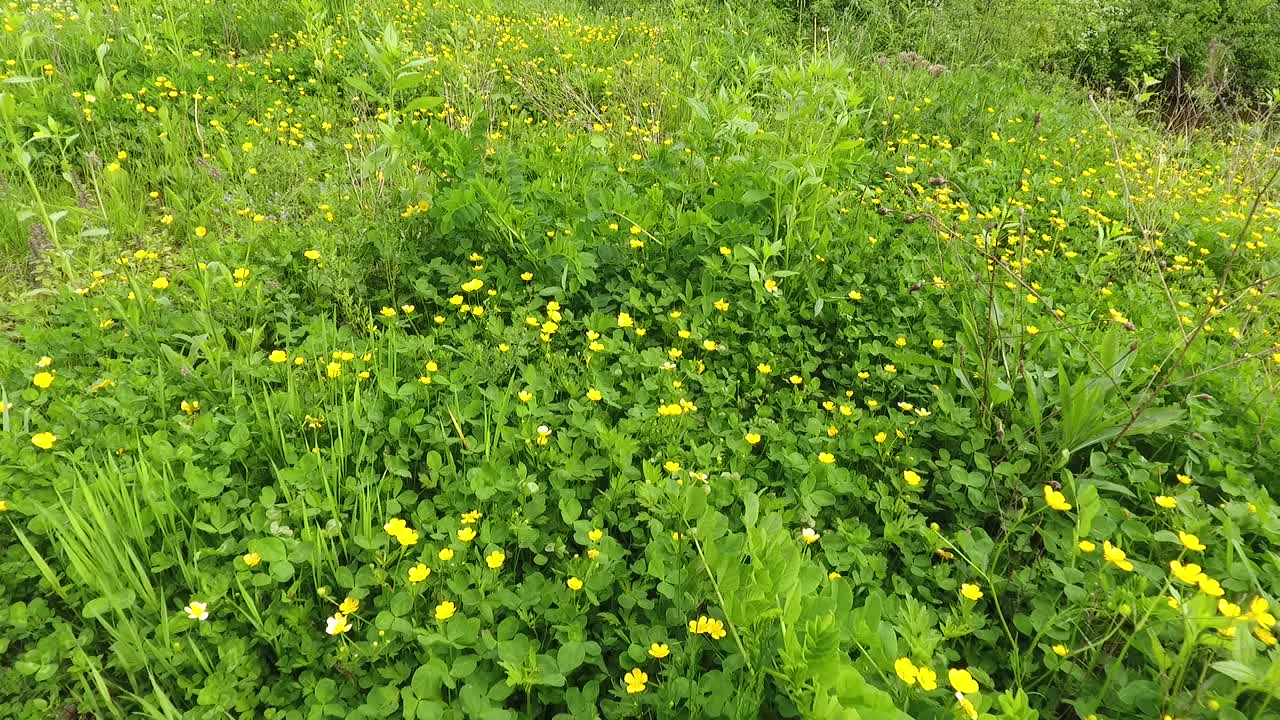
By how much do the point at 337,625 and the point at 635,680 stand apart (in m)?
0.73

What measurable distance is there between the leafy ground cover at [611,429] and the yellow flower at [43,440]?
0.13 feet

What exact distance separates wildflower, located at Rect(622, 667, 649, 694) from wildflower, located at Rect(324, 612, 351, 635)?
69 cm

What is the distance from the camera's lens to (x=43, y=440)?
6.67 feet

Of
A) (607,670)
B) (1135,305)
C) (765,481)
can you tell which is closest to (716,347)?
(765,481)

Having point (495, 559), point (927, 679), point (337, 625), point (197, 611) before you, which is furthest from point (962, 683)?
point (197, 611)

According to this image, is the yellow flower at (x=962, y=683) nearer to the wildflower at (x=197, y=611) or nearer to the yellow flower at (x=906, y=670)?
the yellow flower at (x=906, y=670)

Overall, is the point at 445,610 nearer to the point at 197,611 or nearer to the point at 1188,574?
the point at 197,611

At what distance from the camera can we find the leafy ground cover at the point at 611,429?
1.66m

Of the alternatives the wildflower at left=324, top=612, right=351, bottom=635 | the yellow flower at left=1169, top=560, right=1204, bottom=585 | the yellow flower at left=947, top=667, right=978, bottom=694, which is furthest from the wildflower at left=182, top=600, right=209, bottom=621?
the yellow flower at left=1169, top=560, right=1204, bottom=585

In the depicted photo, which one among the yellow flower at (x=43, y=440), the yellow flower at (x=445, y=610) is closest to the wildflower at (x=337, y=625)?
the yellow flower at (x=445, y=610)

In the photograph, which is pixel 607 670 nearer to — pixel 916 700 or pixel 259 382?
pixel 916 700

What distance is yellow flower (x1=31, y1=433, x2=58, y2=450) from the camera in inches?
79.5

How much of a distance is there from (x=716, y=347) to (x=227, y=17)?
5.18 m

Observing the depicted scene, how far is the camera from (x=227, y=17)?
5.48 meters
